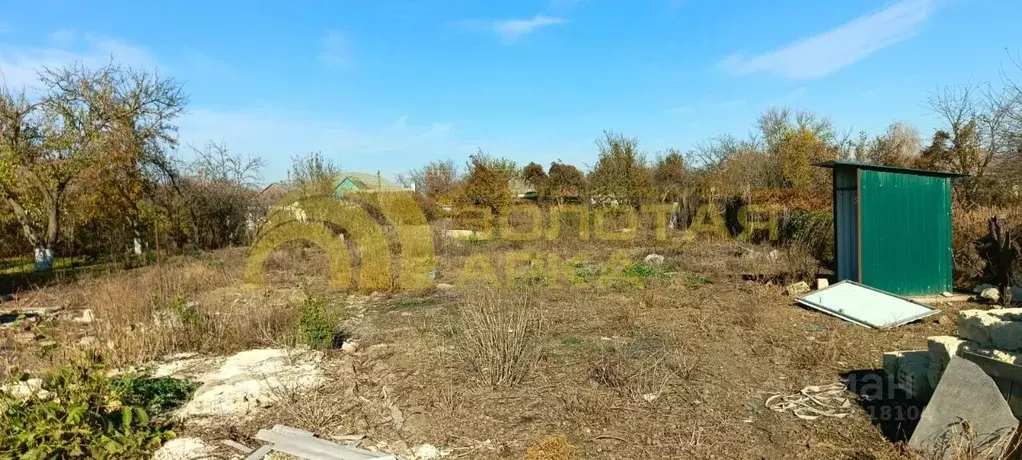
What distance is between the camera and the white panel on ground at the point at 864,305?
6.76 meters

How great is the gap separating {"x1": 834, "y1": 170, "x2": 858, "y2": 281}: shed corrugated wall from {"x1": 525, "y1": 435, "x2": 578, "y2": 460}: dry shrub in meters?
6.72

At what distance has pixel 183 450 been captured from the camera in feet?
13.1

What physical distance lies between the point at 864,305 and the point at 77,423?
27.1 ft

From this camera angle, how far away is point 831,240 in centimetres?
1153

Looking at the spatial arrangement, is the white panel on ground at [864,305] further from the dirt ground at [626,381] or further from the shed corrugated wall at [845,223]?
the shed corrugated wall at [845,223]

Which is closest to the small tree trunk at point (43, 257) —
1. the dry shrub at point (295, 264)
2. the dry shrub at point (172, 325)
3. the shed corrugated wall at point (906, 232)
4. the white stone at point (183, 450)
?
the dry shrub at point (295, 264)

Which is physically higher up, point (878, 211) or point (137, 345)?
point (878, 211)

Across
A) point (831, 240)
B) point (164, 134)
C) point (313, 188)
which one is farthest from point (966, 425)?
point (164, 134)

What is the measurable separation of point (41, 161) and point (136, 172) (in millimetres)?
2097

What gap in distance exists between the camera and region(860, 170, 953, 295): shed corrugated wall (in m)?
8.17

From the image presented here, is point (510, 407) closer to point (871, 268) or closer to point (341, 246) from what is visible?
point (871, 268)

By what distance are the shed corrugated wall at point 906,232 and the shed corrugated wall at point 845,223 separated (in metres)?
0.31

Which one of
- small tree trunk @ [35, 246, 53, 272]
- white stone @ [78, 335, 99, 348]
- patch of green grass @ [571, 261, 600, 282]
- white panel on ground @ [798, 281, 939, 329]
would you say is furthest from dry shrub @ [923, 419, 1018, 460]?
small tree trunk @ [35, 246, 53, 272]

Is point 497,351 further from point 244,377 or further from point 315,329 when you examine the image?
point 244,377
